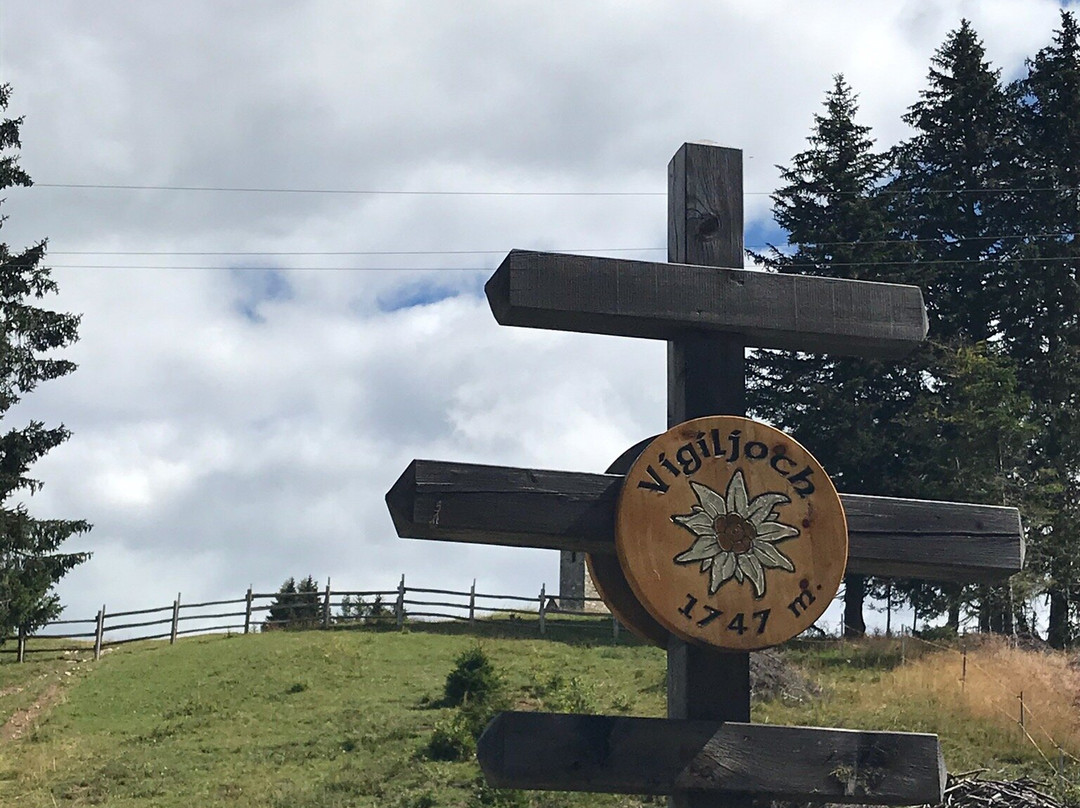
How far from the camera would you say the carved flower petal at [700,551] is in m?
4.02

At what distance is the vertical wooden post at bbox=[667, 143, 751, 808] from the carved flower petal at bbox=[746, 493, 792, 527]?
42cm

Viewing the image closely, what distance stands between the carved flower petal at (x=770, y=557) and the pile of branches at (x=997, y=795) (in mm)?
9382

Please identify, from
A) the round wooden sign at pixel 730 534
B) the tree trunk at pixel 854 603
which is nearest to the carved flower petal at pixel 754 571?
the round wooden sign at pixel 730 534

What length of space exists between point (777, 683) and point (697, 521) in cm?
1789

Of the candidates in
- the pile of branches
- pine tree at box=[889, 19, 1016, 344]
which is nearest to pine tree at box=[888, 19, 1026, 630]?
pine tree at box=[889, 19, 1016, 344]

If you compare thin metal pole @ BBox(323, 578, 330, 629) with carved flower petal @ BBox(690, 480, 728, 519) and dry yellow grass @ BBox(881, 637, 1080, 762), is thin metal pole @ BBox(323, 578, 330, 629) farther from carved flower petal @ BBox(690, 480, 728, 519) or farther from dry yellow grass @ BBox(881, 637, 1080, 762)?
carved flower petal @ BBox(690, 480, 728, 519)

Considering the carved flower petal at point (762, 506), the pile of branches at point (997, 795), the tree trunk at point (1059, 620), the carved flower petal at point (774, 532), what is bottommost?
the pile of branches at point (997, 795)

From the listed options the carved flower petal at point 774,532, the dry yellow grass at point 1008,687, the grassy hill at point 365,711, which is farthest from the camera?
the dry yellow grass at point 1008,687

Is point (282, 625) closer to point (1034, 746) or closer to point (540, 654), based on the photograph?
point (540, 654)

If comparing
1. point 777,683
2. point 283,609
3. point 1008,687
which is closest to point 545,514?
point 1008,687

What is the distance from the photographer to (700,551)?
404 cm

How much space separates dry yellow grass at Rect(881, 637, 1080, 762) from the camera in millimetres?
17938

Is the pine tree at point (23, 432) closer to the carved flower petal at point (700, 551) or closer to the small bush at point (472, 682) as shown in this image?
the small bush at point (472, 682)

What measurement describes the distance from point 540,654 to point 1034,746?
47.2 ft
